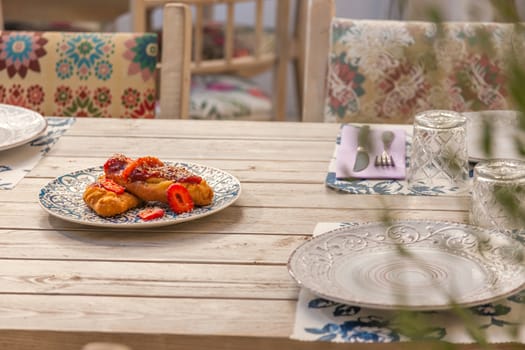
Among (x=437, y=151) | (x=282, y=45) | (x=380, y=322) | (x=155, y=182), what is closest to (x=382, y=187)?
(x=437, y=151)

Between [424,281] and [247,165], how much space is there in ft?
1.61

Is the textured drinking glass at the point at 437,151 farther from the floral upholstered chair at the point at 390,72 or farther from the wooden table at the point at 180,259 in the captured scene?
the floral upholstered chair at the point at 390,72

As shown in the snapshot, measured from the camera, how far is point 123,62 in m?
1.73

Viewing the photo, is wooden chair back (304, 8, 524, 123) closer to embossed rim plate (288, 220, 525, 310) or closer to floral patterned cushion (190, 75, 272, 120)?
embossed rim plate (288, 220, 525, 310)

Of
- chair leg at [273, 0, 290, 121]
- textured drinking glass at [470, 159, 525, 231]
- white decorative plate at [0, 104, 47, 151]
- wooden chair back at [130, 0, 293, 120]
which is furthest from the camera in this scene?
chair leg at [273, 0, 290, 121]

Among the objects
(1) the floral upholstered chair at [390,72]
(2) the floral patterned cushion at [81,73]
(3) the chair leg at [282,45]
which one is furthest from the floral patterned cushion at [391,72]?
(3) the chair leg at [282,45]

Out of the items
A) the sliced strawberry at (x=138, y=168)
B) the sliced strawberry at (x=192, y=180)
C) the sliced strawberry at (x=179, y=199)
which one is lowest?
the sliced strawberry at (x=179, y=199)

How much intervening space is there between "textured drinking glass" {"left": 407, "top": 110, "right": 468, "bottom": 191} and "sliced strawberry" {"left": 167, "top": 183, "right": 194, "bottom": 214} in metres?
0.32

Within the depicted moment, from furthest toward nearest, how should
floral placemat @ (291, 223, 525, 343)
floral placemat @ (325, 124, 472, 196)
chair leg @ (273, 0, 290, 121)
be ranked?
1. chair leg @ (273, 0, 290, 121)
2. floral placemat @ (325, 124, 472, 196)
3. floral placemat @ (291, 223, 525, 343)

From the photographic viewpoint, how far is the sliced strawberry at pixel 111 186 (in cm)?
103

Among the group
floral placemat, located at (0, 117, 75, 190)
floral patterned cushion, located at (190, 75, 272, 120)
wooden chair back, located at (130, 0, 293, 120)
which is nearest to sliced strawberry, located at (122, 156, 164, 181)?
floral placemat, located at (0, 117, 75, 190)

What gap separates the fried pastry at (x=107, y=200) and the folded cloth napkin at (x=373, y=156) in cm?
27

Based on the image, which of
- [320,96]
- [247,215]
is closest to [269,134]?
[320,96]

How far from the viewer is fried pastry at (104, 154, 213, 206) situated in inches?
40.6
